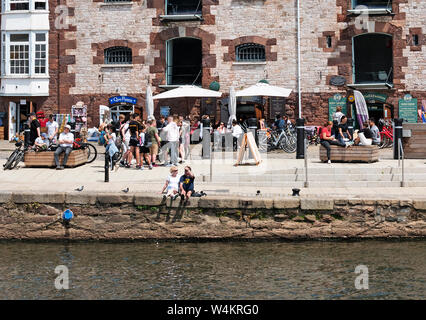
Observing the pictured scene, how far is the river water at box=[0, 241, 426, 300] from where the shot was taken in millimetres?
12367

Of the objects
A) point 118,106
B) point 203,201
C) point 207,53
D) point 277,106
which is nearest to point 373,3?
point 277,106

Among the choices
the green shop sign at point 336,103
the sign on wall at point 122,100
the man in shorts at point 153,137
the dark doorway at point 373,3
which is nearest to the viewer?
the man in shorts at point 153,137

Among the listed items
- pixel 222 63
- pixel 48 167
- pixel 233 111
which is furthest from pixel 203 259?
pixel 222 63

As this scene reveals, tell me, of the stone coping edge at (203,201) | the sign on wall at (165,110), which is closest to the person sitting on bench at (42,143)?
the stone coping edge at (203,201)

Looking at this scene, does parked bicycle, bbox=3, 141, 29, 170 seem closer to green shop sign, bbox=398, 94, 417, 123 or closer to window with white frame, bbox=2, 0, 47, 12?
window with white frame, bbox=2, 0, 47, 12

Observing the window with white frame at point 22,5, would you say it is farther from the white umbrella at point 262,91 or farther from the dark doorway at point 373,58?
the dark doorway at point 373,58

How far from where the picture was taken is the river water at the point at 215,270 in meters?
12.4

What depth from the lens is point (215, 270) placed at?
45.1 feet

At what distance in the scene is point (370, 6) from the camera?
2973cm

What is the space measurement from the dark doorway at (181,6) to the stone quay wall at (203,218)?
16852 millimetres

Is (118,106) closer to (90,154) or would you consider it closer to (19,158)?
(90,154)

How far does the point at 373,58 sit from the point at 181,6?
8.39m
